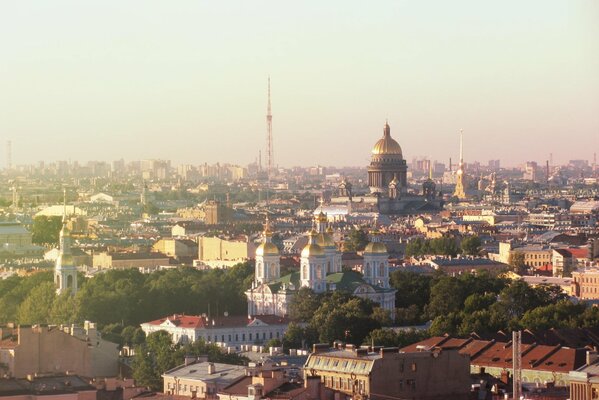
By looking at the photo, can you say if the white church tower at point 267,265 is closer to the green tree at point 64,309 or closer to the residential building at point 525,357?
the green tree at point 64,309

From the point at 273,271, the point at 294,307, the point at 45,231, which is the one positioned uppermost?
the point at 273,271

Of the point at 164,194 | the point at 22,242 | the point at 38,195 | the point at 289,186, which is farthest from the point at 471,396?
the point at 289,186

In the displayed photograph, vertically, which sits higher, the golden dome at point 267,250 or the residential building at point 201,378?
the golden dome at point 267,250

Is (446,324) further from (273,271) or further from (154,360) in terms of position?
(273,271)

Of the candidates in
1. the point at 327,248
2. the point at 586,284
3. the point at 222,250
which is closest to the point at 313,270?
the point at 327,248

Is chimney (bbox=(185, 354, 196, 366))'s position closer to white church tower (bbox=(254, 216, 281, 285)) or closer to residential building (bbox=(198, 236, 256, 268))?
white church tower (bbox=(254, 216, 281, 285))

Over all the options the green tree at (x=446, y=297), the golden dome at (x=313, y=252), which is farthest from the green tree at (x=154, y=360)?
the golden dome at (x=313, y=252)
